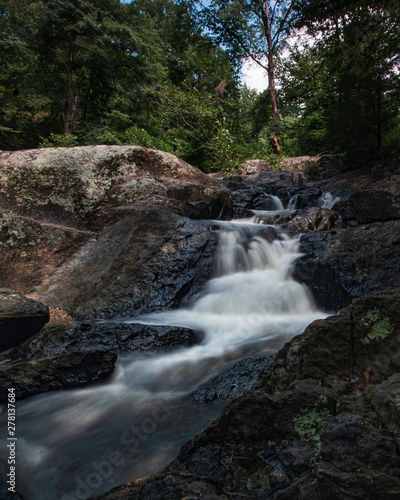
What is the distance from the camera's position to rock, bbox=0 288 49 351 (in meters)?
3.74

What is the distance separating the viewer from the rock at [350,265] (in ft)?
13.7

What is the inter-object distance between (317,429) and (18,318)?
367 centimetres

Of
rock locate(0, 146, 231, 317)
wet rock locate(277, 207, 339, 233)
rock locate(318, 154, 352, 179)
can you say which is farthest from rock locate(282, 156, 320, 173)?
rock locate(0, 146, 231, 317)

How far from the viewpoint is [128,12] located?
13.1 meters

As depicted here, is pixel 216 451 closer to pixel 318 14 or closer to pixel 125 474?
pixel 125 474

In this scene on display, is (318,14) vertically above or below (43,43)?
below

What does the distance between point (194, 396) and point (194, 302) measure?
221cm

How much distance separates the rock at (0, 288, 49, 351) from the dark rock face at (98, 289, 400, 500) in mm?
3057

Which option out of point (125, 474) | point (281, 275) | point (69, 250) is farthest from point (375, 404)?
point (69, 250)

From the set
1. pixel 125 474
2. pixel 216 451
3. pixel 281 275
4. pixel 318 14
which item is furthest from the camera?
pixel 318 14

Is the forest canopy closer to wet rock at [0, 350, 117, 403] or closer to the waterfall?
the waterfall

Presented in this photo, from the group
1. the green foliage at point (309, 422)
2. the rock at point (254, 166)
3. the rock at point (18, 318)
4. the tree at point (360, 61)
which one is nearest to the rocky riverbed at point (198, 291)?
the green foliage at point (309, 422)

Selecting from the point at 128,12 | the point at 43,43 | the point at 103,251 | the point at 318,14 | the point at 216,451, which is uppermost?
the point at 128,12

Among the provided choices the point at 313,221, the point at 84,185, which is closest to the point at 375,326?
the point at 313,221
